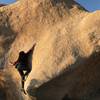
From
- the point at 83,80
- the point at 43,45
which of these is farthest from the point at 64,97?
the point at 43,45

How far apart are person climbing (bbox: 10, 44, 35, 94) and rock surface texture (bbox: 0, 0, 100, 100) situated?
0.31 m

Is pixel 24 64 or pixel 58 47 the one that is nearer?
pixel 58 47

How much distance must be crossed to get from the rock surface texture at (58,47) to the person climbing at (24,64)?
31 centimetres

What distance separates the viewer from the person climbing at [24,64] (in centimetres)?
1828

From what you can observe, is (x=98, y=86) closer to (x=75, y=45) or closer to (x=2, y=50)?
(x=75, y=45)

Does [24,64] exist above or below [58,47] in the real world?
below

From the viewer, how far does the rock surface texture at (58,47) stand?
669 inches

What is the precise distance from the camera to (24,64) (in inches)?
724

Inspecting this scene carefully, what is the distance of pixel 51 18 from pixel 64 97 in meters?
3.49

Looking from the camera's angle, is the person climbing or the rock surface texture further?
the person climbing

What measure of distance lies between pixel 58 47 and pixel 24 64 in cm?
189

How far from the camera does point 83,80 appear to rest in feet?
58.3

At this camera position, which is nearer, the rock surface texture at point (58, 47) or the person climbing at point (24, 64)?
the rock surface texture at point (58, 47)

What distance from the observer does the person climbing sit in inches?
720
